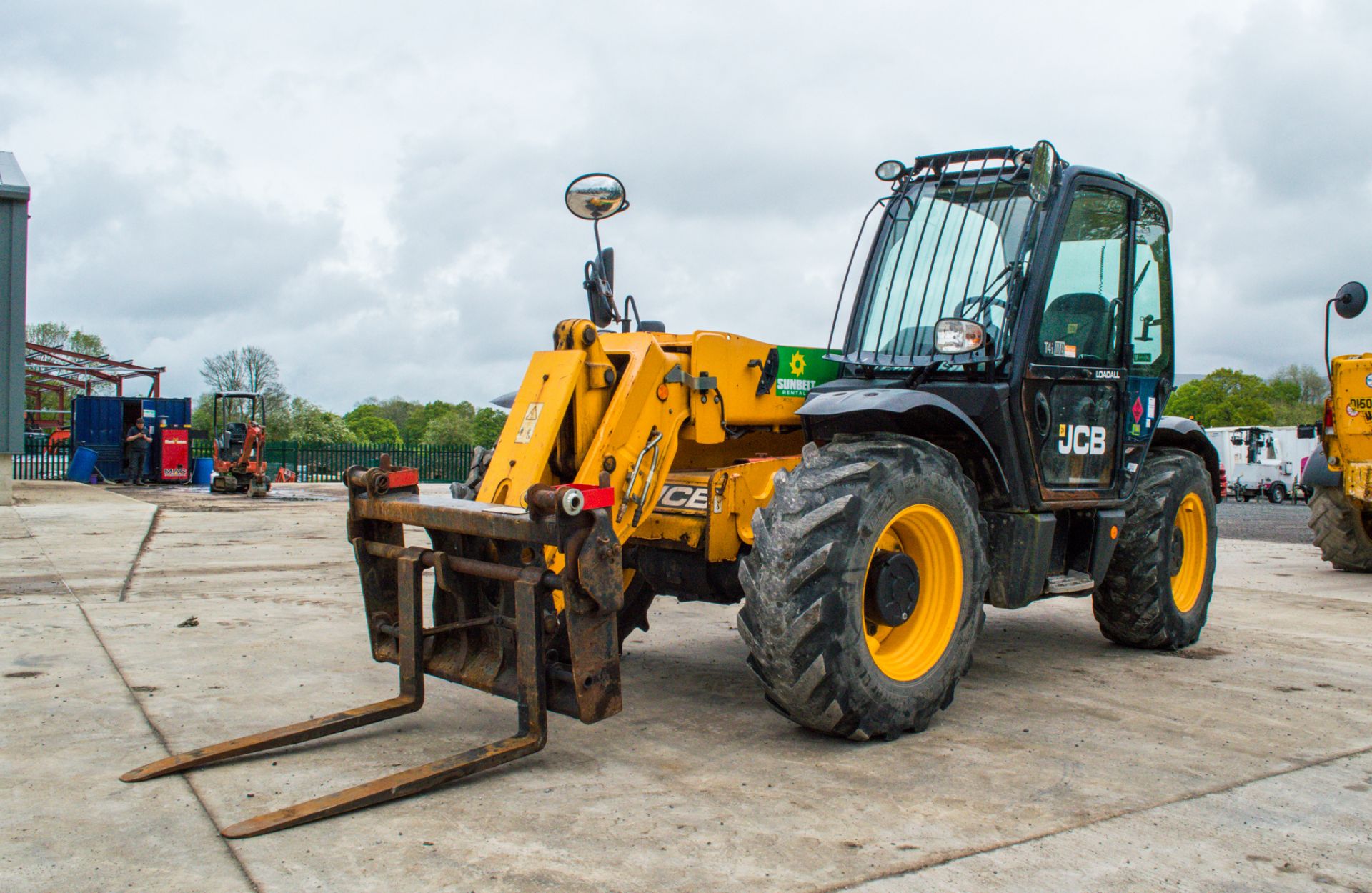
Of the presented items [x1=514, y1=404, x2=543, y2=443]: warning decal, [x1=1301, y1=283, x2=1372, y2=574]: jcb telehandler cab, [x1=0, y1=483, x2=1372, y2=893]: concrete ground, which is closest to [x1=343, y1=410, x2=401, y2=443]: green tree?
[x1=1301, y1=283, x2=1372, y2=574]: jcb telehandler cab

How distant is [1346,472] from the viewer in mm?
10500

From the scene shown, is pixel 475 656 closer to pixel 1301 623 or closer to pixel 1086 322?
pixel 1086 322

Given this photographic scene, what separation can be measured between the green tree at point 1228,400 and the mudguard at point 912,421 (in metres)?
62.3

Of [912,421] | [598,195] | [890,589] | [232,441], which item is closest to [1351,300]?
[912,421]

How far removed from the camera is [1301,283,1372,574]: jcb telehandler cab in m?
10.5

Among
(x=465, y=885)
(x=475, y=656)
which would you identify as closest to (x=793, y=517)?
(x=475, y=656)

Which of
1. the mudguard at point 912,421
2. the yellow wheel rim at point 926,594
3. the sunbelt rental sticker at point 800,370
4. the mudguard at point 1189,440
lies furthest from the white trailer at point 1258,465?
the yellow wheel rim at point 926,594

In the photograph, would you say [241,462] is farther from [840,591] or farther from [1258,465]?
[1258,465]

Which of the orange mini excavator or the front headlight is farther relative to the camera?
the orange mini excavator

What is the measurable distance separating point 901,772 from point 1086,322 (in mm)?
2846

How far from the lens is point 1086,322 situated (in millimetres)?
5695

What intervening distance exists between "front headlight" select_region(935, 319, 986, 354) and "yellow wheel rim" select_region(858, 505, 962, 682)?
908mm

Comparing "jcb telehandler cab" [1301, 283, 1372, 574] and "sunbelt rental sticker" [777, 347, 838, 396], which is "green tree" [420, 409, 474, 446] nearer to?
"jcb telehandler cab" [1301, 283, 1372, 574]

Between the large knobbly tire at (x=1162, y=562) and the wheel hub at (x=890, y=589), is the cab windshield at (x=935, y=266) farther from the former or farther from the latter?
the large knobbly tire at (x=1162, y=562)
